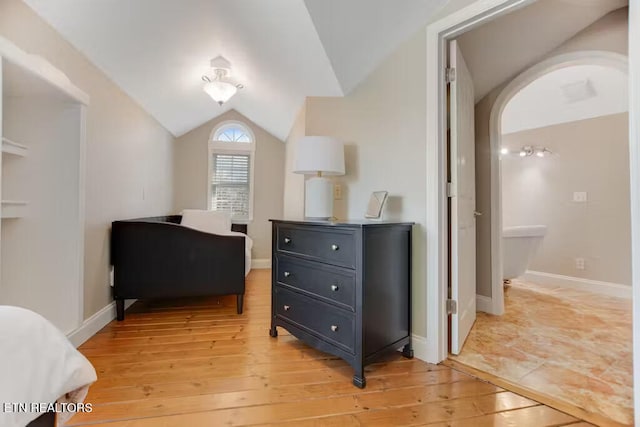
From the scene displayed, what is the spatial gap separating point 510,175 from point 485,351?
311 centimetres

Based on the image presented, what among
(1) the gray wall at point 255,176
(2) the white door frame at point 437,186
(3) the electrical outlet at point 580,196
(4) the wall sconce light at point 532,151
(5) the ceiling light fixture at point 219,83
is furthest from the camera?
(1) the gray wall at point 255,176

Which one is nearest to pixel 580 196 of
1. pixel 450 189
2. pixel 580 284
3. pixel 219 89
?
pixel 580 284

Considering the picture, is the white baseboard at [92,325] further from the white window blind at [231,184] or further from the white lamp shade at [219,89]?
the white window blind at [231,184]

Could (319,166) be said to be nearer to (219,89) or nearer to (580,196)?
(219,89)

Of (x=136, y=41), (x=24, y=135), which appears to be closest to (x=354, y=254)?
(x=24, y=135)

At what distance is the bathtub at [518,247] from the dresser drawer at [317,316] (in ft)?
7.57

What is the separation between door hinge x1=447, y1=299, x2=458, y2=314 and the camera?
1871 millimetres

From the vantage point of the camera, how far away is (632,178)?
1.24 m

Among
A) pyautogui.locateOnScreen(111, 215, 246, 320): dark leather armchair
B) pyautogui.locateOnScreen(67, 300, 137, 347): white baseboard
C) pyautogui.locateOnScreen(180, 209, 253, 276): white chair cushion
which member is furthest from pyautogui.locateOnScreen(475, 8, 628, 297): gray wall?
pyautogui.locateOnScreen(67, 300, 137, 347): white baseboard

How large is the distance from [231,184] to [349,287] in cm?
369

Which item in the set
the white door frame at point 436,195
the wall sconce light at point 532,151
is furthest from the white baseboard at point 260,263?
the wall sconce light at point 532,151

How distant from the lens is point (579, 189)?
358 centimetres

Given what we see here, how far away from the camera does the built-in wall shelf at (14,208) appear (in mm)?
1566

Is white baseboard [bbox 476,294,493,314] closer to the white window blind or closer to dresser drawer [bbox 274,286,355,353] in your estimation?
dresser drawer [bbox 274,286,355,353]
